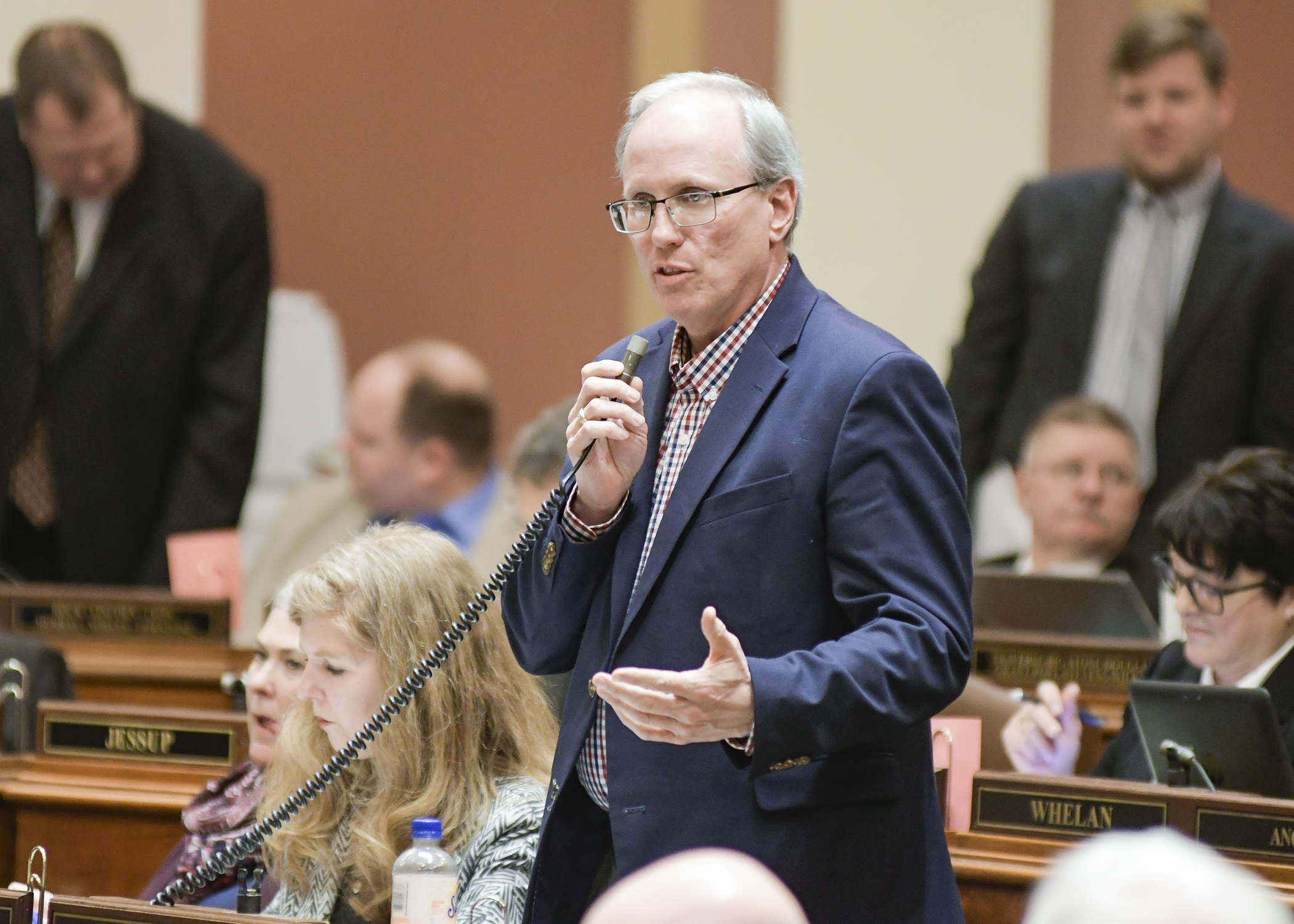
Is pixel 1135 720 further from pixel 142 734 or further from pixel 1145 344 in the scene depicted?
pixel 1145 344

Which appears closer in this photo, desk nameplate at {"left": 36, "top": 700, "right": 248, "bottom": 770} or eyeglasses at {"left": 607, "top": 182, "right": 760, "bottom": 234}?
eyeglasses at {"left": 607, "top": 182, "right": 760, "bottom": 234}

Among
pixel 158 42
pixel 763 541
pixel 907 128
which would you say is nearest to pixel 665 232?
pixel 763 541

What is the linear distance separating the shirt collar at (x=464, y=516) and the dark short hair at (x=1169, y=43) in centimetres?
207

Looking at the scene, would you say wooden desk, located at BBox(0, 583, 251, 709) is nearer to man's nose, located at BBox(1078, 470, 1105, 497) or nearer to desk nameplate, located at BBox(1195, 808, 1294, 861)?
man's nose, located at BBox(1078, 470, 1105, 497)

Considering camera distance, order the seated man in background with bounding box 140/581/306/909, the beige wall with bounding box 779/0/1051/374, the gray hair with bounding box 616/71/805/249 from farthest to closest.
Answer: the beige wall with bounding box 779/0/1051/374 < the seated man in background with bounding box 140/581/306/909 < the gray hair with bounding box 616/71/805/249

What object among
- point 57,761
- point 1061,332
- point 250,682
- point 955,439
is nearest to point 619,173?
point 955,439

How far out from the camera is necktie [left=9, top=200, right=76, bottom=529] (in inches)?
199

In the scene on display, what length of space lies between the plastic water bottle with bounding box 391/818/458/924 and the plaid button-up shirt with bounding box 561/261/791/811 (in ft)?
0.88

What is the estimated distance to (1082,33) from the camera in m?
6.34

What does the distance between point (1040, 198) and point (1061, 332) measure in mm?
373

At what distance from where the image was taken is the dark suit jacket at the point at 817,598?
2012mm

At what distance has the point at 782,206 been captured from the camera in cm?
218

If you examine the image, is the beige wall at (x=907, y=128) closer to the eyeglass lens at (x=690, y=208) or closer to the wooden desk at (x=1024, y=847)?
the wooden desk at (x=1024, y=847)

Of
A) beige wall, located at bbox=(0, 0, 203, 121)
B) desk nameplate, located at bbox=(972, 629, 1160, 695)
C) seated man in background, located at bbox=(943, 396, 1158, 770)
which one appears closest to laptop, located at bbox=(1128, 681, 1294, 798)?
desk nameplate, located at bbox=(972, 629, 1160, 695)
